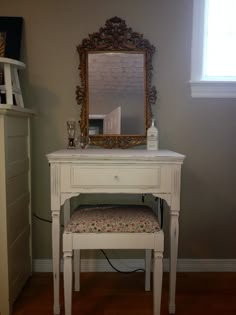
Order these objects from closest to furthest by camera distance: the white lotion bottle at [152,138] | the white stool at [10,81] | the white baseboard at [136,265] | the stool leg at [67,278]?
1. the stool leg at [67,278]
2. the white stool at [10,81]
3. the white lotion bottle at [152,138]
4. the white baseboard at [136,265]

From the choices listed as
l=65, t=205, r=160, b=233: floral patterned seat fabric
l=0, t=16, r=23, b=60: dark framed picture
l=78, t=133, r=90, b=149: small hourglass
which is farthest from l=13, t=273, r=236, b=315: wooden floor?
l=0, t=16, r=23, b=60: dark framed picture

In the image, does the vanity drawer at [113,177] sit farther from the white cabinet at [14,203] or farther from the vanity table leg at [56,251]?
the white cabinet at [14,203]

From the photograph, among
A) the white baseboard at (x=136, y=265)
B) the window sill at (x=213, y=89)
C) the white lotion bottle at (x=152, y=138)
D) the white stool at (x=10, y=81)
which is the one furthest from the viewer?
the white baseboard at (x=136, y=265)

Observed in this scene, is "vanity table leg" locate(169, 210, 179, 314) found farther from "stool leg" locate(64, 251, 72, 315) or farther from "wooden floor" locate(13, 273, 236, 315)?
"stool leg" locate(64, 251, 72, 315)

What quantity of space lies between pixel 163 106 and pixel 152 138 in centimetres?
28

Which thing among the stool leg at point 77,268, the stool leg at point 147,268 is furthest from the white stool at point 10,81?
the stool leg at point 147,268

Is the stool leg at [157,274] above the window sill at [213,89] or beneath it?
beneath

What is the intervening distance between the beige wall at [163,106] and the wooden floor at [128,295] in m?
0.18

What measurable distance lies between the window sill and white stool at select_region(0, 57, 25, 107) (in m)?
1.05

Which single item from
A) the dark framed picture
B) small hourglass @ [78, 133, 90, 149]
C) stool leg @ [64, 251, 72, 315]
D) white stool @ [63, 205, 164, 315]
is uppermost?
the dark framed picture

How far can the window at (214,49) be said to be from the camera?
2.09 m

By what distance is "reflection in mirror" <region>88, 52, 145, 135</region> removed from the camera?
6.75 feet

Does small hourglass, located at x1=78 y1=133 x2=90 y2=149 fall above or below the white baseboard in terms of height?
above

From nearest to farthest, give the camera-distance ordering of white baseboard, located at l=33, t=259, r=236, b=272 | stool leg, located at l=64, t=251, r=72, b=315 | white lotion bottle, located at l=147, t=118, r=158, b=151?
1. stool leg, located at l=64, t=251, r=72, b=315
2. white lotion bottle, located at l=147, t=118, r=158, b=151
3. white baseboard, located at l=33, t=259, r=236, b=272
